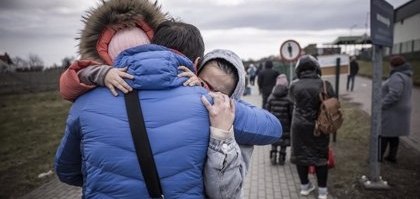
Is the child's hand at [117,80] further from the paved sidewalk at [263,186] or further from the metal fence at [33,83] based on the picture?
the metal fence at [33,83]

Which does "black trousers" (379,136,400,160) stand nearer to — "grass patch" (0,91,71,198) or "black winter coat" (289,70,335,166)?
"black winter coat" (289,70,335,166)

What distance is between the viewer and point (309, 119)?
16.1 feet

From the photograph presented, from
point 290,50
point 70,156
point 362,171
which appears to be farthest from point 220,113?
point 290,50

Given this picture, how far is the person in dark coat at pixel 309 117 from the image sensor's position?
192 inches

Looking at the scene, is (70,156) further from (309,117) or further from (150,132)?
(309,117)

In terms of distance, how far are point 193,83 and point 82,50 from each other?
2.04 ft

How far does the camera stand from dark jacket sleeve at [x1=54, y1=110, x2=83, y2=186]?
5.06 feet

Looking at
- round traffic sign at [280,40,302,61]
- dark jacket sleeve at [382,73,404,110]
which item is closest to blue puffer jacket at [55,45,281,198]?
dark jacket sleeve at [382,73,404,110]

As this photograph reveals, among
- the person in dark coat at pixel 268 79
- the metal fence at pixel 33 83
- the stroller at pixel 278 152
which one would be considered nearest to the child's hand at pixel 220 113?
the stroller at pixel 278 152

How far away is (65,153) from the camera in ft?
5.50

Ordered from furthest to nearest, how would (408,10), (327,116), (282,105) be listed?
(408,10)
(282,105)
(327,116)

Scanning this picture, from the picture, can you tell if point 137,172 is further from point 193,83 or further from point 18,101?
point 18,101

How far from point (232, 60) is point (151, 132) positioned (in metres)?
0.53

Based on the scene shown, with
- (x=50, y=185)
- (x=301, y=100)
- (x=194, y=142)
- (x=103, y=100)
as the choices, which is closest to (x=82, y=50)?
(x=103, y=100)
